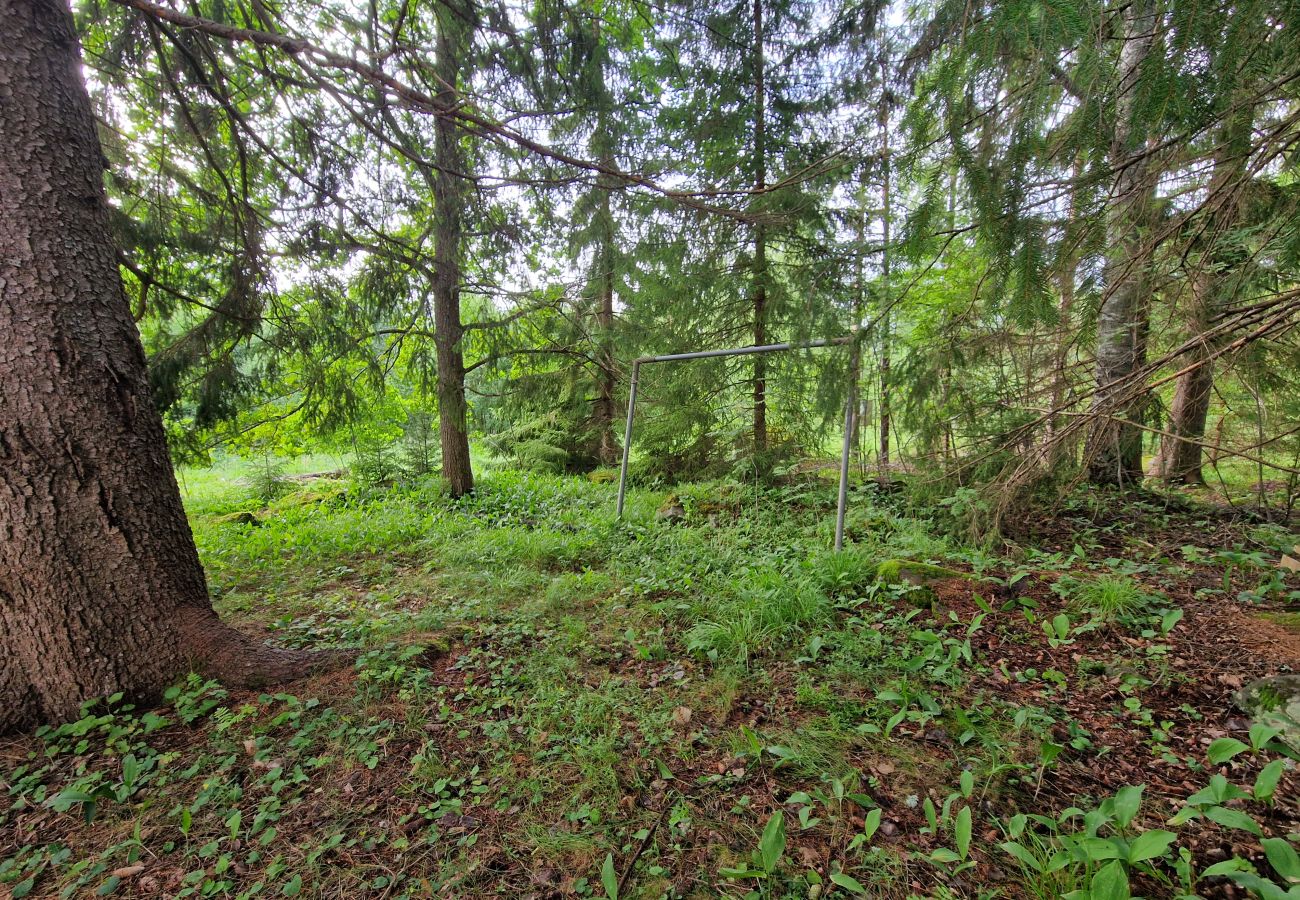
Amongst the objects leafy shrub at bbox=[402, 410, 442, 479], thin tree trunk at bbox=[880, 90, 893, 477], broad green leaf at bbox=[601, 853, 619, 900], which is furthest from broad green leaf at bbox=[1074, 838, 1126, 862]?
leafy shrub at bbox=[402, 410, 442, 479]

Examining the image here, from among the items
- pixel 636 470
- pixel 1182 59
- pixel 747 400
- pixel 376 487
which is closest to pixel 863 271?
pixel 747 400

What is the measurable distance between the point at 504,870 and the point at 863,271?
196 inches

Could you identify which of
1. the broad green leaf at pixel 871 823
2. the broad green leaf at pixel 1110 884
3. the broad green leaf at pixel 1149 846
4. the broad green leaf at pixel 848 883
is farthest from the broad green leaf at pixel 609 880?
the broad green leaf at pixel 1149 846

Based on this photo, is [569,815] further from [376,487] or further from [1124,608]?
[376,487]

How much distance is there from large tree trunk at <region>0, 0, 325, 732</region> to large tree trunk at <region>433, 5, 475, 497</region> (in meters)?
1.84

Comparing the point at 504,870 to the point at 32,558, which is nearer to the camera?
the point at 504,870

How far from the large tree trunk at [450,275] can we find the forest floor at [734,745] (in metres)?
3.05

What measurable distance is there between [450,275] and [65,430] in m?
4.08

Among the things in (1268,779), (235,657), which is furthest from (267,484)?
(1268,779)

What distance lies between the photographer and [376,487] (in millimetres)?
7336

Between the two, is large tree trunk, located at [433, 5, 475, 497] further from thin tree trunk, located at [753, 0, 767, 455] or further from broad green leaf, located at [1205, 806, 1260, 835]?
broad green leaf, located at [1205, 806, 1260, 835]

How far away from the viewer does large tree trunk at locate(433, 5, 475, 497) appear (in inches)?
141

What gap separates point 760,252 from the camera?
5.43m

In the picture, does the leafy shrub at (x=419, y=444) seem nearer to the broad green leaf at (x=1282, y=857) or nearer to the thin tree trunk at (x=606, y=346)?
the thin tree trunk at (x=606, y=346)
